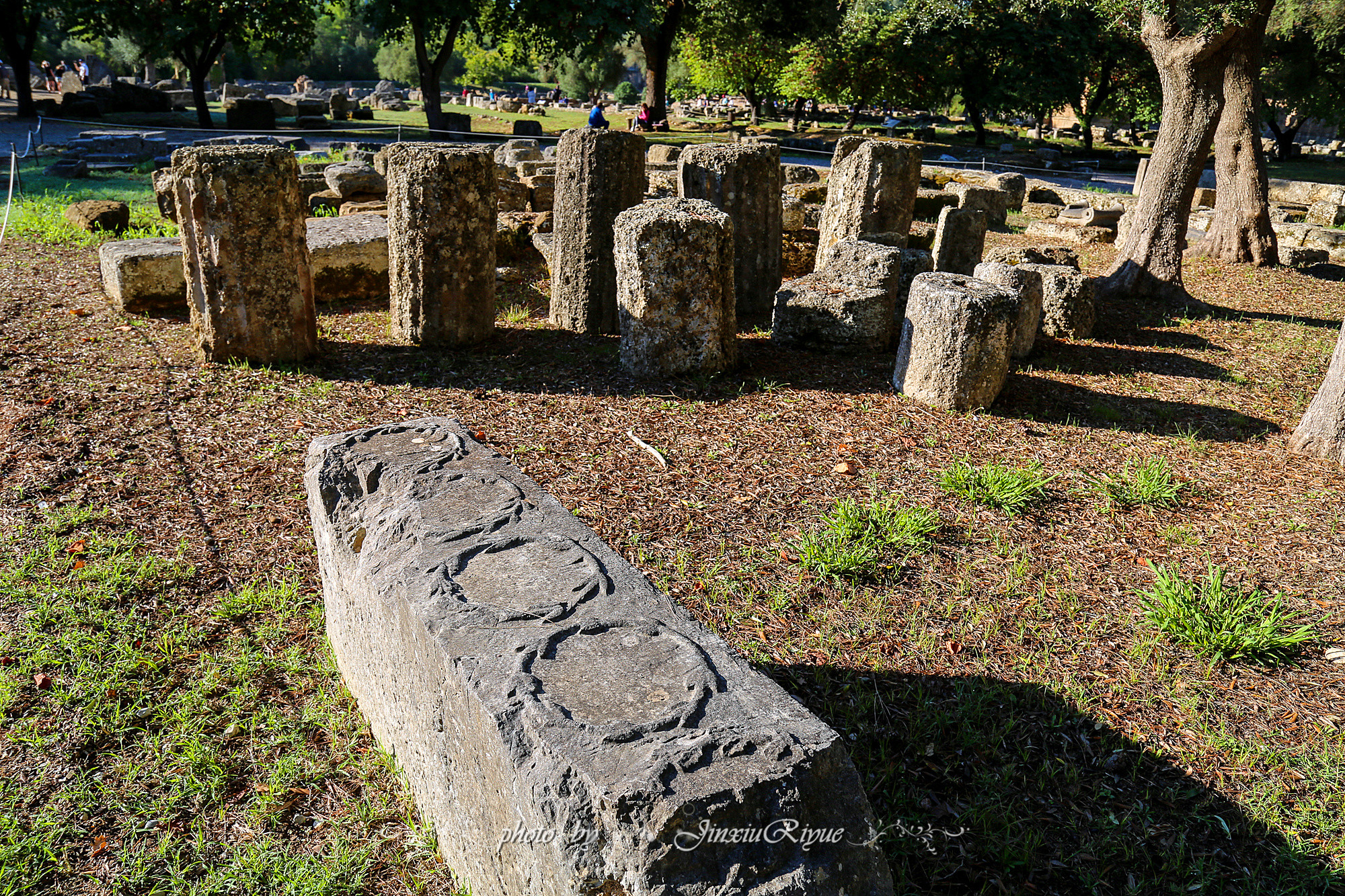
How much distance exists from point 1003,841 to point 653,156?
15248mm

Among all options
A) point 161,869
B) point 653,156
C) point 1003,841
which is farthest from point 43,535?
point 653,156

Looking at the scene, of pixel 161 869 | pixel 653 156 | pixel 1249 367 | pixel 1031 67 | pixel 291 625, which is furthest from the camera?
pixel 1031 67

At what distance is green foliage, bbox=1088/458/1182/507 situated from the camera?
4711 mm

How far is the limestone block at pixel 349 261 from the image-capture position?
7648mm

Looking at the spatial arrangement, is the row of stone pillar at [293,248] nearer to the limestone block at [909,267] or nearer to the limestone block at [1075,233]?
the limestone block at [909,267]

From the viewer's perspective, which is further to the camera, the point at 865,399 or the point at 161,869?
the point at 865,399

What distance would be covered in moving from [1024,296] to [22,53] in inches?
1113

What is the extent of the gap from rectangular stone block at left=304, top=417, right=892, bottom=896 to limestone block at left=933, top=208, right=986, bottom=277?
6.79m

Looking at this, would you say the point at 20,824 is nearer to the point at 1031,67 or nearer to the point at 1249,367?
the point at 1249,367

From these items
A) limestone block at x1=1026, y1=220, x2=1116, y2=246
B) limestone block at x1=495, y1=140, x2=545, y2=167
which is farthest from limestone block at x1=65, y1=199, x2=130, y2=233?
limestone block at x1=1026, y1=220, x2=1116, y2=246

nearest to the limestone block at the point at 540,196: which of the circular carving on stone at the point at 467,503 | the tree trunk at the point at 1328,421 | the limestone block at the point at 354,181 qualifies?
the limestone block at the point at 354,181

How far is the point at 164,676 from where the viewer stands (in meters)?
3.30

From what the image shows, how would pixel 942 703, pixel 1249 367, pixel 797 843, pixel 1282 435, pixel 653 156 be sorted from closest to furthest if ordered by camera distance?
pixel 797 843 → pixel 942 703 → pixel 1282 435 → pixel 1249 367 → pixel 653 156

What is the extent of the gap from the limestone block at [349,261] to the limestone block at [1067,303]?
584 centimetres
